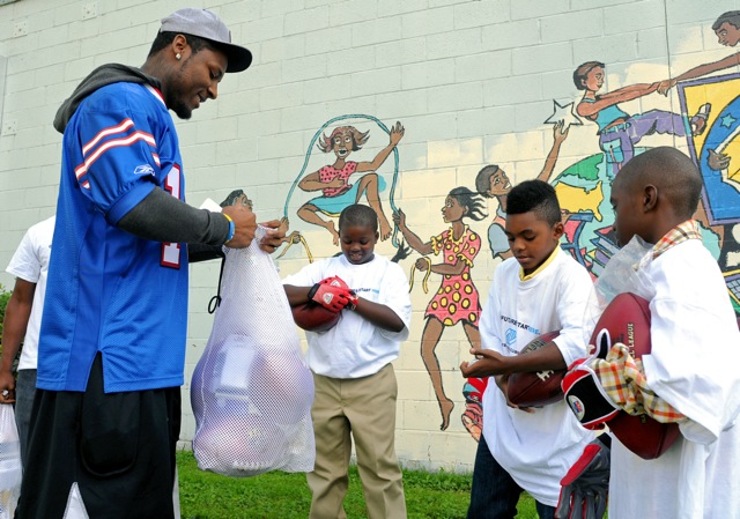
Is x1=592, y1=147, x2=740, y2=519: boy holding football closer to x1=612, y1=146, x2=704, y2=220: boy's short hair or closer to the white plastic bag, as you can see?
x1=612, y1=146, x2=704, y2=220: boy's short hair

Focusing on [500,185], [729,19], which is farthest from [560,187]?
[729,19]

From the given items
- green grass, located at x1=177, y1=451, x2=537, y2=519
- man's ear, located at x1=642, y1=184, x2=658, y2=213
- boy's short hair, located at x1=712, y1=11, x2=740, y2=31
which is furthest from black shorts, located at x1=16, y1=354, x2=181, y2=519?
boy's short hair, located at x1=712, y1=11, x2=740, y2=31

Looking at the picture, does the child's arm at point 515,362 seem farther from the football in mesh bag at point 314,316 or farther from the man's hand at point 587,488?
the football in mesh bag at point 314,316

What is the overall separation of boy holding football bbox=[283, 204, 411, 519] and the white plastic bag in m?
1.62

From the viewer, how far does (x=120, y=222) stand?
6.67 ft

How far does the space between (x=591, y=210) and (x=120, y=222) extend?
170 inches

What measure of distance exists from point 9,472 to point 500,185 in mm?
4154

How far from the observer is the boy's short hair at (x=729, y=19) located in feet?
17.3

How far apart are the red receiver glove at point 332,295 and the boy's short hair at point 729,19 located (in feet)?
11.7

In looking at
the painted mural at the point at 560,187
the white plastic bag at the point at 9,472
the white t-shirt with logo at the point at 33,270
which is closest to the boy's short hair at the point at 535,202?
the painted mural at the point at 560,187

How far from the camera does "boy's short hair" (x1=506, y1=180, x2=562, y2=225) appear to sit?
3.24 m

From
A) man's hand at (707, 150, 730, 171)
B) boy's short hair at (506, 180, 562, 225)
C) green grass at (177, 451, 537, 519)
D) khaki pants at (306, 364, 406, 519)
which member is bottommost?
green grass at (177, 451, 537, 519)

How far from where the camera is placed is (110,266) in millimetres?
2111

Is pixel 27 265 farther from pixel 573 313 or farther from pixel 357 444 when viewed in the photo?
pixel 573 313
